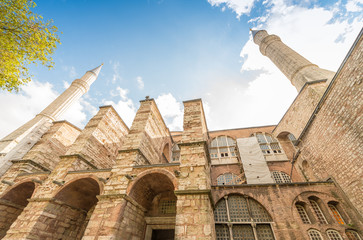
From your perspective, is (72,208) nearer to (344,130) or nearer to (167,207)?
(167,207)

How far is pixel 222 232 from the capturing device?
730 centimetres

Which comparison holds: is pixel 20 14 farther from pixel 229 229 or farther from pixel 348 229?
pixel 348 229

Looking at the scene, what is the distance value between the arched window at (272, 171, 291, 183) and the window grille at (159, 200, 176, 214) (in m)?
8.93

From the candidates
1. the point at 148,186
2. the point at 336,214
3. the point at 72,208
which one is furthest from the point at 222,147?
the point at 72,208

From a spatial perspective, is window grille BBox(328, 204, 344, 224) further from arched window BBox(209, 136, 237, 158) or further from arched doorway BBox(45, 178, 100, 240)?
arched doorway BBox(45, 178, 100, 240)

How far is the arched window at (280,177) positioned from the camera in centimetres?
1171

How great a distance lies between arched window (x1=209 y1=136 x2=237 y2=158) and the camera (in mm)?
14617

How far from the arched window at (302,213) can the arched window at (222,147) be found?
6.63 m

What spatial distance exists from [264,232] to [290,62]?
1602 centimetres

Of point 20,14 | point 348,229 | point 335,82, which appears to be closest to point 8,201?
point 20,14

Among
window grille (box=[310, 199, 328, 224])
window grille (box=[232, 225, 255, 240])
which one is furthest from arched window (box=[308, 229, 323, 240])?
window grille (box=[232, 225, 255, 240])

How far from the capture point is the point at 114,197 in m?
5.55

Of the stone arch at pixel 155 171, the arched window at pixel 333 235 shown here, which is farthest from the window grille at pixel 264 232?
the stone arch at pixel 155 171

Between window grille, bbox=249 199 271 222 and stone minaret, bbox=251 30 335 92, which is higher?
stone minaret, bbox=251 30 335 92
